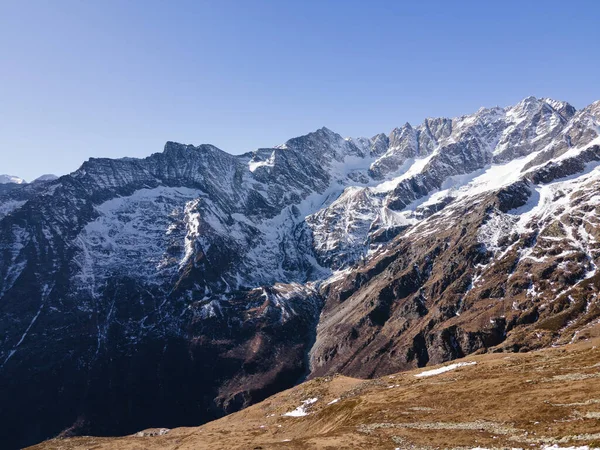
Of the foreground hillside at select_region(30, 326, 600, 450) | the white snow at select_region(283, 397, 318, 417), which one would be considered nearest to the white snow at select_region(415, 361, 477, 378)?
the foreground hillside at select_region(30, 326, 600, 450)

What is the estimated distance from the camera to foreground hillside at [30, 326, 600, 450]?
54.8 metres

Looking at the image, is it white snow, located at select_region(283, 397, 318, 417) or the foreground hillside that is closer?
the foreground hillside

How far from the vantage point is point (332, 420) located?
3477 inches

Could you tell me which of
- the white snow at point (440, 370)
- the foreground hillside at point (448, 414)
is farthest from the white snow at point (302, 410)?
the white snow at point (440, 370)

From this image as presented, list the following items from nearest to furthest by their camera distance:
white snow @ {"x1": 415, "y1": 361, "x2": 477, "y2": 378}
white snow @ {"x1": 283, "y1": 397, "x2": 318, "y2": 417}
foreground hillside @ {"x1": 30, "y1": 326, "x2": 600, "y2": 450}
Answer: foreground hillside @ {"x1": 30, "y1": 326, "x2": 600, "y2": 450} → white snow @ {"x1": 283, "y1": 397, "x2": 318, "y2": 417} → white snow @ {"x1": 415, "y1": 361, "x2": 477, "y2": 378}

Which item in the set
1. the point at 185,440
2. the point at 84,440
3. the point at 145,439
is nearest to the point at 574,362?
the point at 185,440

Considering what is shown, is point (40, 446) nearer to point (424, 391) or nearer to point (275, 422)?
point (275, 422)

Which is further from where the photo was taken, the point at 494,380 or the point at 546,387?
the point at 494,380

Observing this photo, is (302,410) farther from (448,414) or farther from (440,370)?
(448,414)

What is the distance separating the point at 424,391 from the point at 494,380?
1405 centimetres

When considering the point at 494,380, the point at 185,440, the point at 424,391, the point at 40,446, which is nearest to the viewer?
the point at 494,380

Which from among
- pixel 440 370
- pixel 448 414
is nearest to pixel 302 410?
pixel 440 370

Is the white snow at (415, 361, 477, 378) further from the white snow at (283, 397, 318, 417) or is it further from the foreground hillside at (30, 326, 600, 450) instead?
the white snow at (283, 397, 318, 417)

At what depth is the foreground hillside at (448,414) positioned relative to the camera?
54844 millimetres
